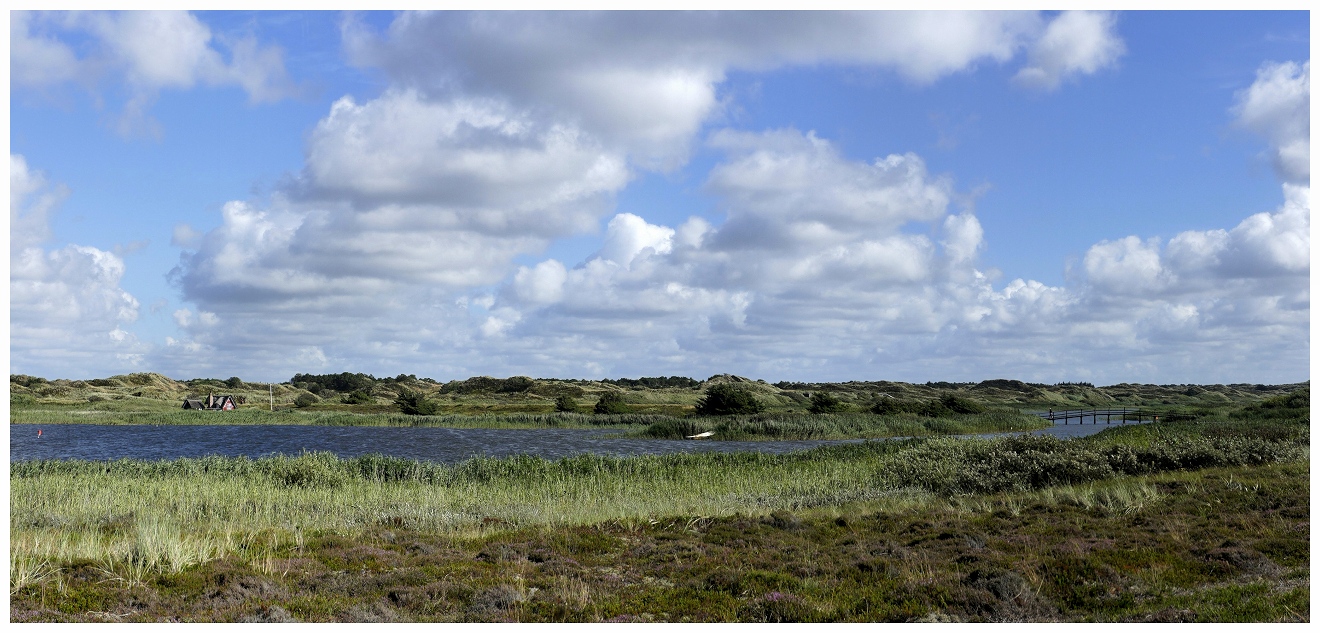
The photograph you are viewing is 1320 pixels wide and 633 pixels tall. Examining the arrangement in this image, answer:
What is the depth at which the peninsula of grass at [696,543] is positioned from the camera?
10734 mm

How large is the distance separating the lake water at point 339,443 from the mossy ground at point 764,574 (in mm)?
27150

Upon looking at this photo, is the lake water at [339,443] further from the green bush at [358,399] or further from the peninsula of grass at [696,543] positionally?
the green bush at [358,399]

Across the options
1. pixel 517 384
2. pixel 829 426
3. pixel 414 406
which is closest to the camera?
pixel 829 426

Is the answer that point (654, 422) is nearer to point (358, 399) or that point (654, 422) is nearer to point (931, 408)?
point (931, 408)

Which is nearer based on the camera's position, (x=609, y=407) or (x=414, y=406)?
(x=414, y=406)

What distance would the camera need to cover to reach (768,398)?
110375mm

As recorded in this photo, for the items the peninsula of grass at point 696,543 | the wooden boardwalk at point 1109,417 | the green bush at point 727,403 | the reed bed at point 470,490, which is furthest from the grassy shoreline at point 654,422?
the peninsula of grass at point 696,543

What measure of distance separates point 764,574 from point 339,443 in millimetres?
46714

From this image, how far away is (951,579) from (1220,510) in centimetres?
905

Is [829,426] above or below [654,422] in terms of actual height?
above

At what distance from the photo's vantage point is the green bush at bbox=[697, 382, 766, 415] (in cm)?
7538

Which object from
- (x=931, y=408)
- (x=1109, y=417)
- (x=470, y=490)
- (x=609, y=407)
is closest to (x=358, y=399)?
(x=609, y=407)

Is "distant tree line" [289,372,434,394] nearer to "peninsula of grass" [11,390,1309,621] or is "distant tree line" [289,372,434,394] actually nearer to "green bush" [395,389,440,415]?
"green bush" [395,389,440,415]

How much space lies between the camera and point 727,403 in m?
75.7
